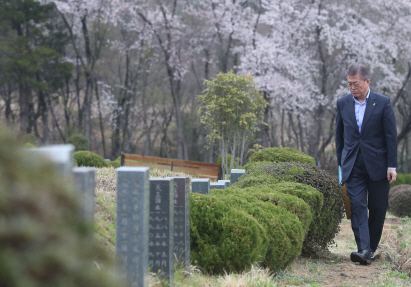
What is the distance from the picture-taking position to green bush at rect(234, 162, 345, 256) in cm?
545

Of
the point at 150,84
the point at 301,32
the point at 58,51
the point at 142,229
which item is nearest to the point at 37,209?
the point at 142,229

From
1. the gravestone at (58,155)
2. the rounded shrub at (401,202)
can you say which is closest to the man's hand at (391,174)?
the gravestone at (58,155)

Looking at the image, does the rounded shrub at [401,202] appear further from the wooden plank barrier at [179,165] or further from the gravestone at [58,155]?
the gravestone at [58,155]

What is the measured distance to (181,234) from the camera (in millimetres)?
3432

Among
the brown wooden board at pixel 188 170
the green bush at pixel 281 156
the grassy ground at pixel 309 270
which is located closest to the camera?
the grassy ground at pixel 309 270

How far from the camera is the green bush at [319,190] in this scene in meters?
5.45

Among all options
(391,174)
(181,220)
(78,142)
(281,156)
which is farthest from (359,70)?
(78,142)

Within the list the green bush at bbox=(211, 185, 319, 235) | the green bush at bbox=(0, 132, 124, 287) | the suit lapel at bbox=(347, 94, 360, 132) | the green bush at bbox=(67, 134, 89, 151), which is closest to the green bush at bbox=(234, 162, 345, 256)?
the green bush at bbox=(211, 185, 319, 235)

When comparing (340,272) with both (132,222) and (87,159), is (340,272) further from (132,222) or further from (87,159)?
(87,159)

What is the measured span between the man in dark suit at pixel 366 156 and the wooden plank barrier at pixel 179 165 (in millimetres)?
7742

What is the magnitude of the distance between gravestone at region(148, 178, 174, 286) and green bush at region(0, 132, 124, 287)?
1523 mm

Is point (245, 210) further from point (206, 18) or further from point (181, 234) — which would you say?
point (206, 18)

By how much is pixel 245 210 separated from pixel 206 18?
21602 mm

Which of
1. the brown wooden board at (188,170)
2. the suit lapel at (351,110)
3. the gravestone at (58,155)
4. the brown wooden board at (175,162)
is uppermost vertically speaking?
the suit lapel at (351,110)
